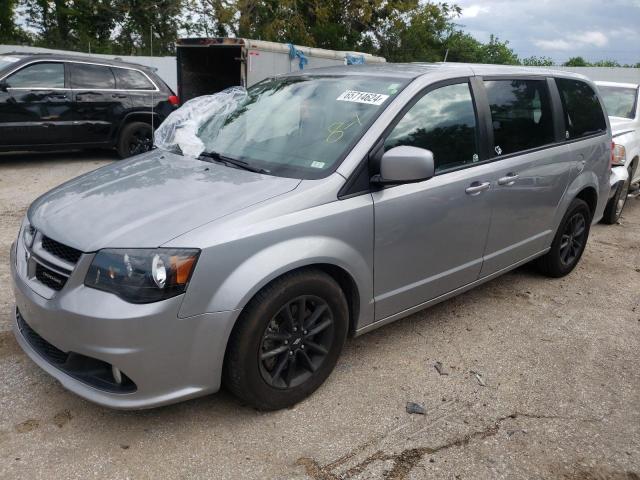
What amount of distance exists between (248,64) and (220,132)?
6.28m

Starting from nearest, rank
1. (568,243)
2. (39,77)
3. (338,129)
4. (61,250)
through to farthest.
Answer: (61,250) → (338,129) → (568,243) → (39,77)

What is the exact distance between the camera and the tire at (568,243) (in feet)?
15.6

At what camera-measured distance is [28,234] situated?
2.90 metres

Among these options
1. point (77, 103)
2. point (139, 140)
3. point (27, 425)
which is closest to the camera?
point (27, 425)

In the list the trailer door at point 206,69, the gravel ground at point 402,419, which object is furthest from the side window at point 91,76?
the gravel ground at point 402,419

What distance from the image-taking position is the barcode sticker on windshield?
3.27 meters

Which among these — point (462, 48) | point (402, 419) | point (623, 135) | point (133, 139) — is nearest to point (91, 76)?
point (133, 139)

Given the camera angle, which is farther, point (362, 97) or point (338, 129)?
point (362, 97)

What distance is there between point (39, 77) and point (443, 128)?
698 centimetres

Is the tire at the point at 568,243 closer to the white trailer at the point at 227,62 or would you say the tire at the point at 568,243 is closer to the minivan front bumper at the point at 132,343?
the minivan front bumper at the point at 132,343

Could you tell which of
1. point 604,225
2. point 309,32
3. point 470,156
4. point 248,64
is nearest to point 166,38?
point 309,32

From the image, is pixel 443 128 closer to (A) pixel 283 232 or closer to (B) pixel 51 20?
(A) pixel 283 232

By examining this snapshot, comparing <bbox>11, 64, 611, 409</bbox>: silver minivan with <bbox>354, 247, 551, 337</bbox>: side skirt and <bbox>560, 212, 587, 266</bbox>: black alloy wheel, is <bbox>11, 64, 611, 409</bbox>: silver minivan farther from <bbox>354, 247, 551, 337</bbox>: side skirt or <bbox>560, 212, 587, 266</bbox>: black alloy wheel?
<bbox>560, 212, 587, 266</bbox>: black alloy wheel

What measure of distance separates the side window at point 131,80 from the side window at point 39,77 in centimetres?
90
